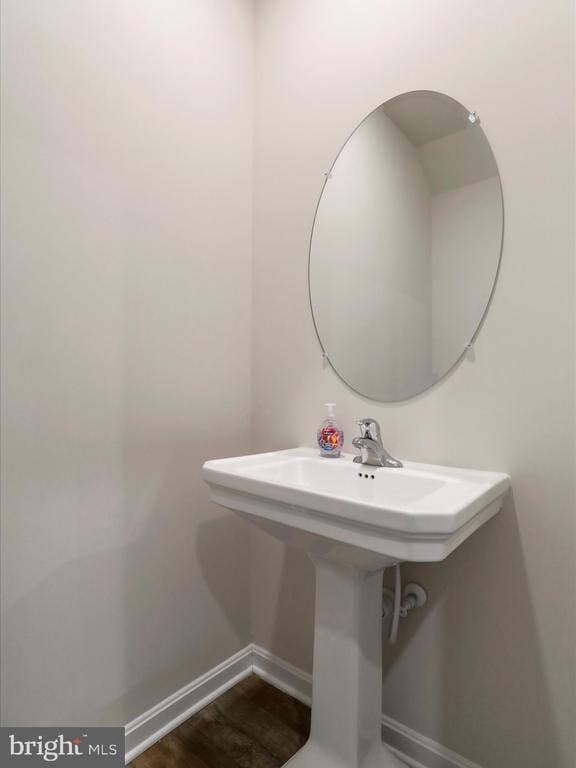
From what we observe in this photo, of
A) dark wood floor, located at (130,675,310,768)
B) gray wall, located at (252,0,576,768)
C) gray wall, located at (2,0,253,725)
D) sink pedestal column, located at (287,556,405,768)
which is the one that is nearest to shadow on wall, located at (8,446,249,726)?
gray wall, located at (2,0,253,725)

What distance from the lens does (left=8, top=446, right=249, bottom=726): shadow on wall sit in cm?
106

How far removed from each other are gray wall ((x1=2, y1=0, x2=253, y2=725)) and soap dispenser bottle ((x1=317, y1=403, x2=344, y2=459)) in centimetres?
41

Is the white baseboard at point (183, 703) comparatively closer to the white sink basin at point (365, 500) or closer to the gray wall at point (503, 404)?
the gray wall at point (503, 404)

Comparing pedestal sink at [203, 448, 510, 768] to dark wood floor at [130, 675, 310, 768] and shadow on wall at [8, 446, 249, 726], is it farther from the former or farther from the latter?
shadow on wall at [8, 446, 249, 726]

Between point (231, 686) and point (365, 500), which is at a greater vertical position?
point (365, 500)

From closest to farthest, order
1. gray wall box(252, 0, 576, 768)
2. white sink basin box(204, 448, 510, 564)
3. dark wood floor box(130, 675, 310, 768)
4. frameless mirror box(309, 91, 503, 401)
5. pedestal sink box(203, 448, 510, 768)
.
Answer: white sink basin box(204, 448, 510, 564)
pedestal sink box(203, 448, 510, 768)
gray wall box(252, 0, 576, 768)
frameless mirror box(309, 91, 503, 401)
dark wood floor box(130, 675, 310, 768)

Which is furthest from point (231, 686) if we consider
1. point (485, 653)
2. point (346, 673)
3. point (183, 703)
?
point (485, 653)

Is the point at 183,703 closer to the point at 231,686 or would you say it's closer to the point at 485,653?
the point at 231,686

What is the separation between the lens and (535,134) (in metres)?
0.99

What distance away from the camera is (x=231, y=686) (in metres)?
1.50

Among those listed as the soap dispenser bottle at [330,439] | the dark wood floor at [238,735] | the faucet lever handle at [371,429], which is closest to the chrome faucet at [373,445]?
the faucet lever handle at [371,429]

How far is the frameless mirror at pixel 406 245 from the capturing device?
109 centimetres

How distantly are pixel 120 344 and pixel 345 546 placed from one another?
2.76 ft

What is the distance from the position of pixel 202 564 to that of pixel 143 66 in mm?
1609
